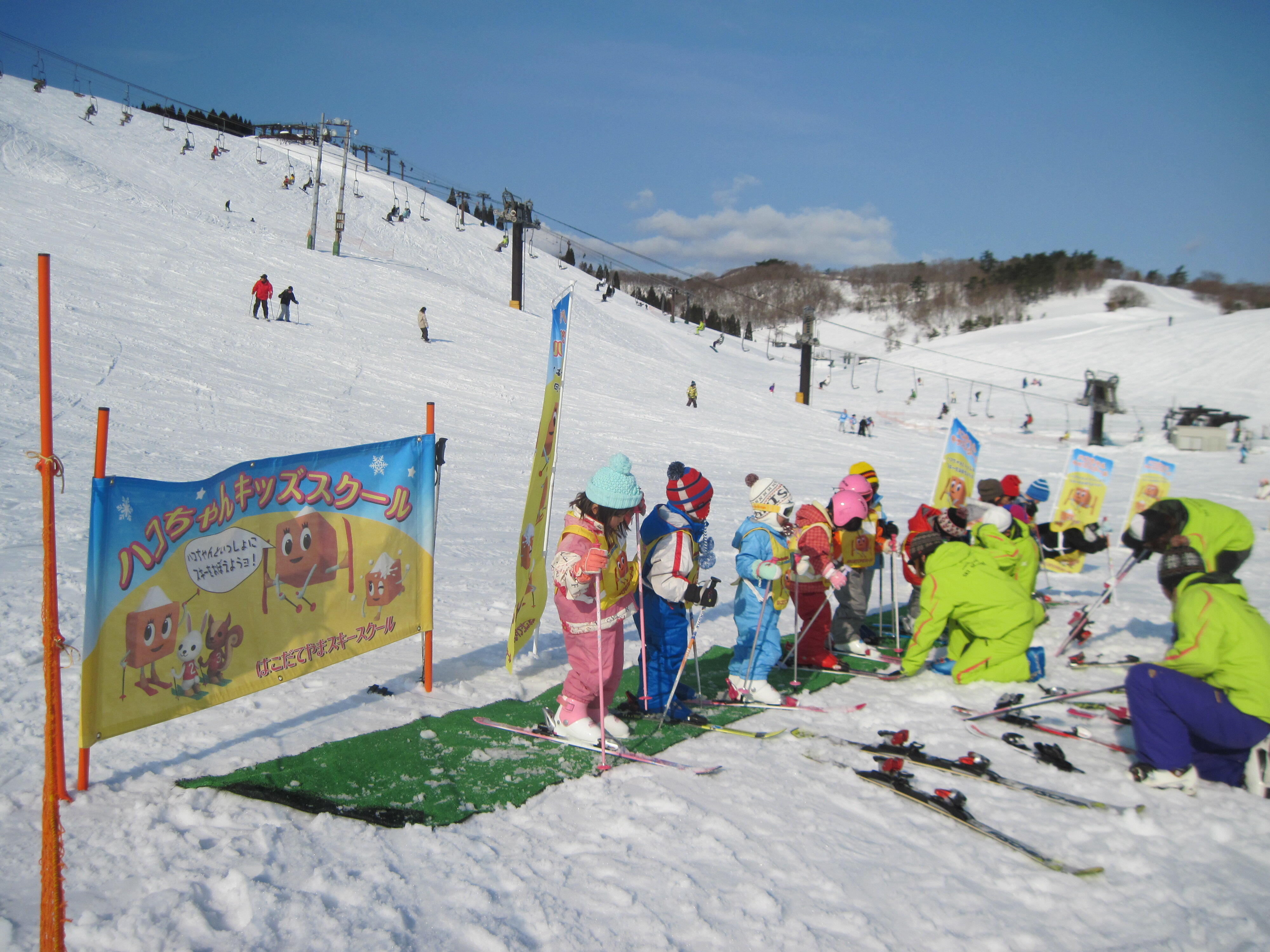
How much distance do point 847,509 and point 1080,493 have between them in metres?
5.15

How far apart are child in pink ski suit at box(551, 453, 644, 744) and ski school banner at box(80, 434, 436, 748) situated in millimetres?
1108

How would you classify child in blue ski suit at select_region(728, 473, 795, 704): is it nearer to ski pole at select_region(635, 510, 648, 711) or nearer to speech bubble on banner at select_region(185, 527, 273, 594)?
ski pole at select_region(635, 510, 648, 711)

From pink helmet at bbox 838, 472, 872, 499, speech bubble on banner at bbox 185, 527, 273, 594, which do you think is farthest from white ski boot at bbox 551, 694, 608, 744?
pink helmet at bbox 838, 472, 872, 499

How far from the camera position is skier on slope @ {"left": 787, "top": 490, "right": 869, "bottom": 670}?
5555 mm

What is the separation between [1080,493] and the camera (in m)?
9.45

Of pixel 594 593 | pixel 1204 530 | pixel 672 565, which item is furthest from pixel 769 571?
pixel 1204 530

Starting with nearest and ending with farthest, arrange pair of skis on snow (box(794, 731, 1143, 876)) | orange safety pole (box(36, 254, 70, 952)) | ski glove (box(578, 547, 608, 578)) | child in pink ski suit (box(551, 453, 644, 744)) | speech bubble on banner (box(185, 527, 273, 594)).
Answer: orange safety pole (box(36, 254, 70, 952)), pair of skis on snow (box(794, 731, 1143, 876)), speech bubble on banner (box(185, 527, 273, 594)), ski glove (box(578, 547, 608, 578)), child in pink ski suit (box(551, 453, 644, 744))

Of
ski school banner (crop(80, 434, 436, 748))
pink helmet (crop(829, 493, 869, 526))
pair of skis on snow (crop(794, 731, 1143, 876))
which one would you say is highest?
pink helmet (crop(829, 493, 869, 526))

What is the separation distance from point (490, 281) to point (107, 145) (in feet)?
68.8

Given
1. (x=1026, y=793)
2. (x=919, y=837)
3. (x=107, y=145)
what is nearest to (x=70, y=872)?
(x=919, y=837)

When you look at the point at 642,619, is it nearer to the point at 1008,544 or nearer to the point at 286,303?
the point at 1008,544

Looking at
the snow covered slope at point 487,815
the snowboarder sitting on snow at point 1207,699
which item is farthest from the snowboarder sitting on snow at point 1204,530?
the snow covered slope at point 487,815

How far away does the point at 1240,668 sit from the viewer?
3.63 meters

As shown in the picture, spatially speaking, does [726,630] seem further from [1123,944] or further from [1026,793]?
[1123,944]
